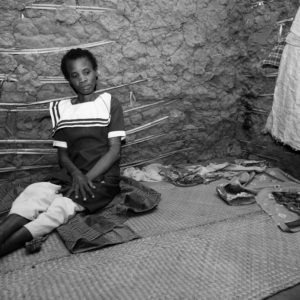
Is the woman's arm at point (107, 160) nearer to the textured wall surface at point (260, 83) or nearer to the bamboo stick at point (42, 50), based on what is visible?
the bamboo stick at point (42, 50)

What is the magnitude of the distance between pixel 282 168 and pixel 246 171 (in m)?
0.33

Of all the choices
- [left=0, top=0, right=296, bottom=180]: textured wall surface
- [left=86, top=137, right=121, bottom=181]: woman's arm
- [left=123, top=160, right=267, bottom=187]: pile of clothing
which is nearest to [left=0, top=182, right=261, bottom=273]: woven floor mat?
[left=123, top=160, right=267, bottom=187]: pile of clothing

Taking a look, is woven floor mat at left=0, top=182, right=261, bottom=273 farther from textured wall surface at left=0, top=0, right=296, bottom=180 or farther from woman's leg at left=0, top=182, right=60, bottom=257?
textured wall surface at left=0, top=0, right=296, bottom=180

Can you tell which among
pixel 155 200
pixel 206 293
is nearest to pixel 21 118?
pixel 155 200

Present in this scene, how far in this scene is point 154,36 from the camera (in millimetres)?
2477

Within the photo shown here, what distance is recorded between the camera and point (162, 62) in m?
2.55

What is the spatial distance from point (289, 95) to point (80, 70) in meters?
1.41

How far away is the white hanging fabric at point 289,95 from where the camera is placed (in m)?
2.20

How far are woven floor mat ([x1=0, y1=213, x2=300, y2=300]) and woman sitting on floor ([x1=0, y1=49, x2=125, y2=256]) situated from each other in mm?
392

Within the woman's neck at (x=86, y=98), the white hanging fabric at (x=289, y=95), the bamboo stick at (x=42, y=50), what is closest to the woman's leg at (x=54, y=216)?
the woman's neck at (x=86, y=98)

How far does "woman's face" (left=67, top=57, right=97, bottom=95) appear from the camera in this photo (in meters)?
1.92

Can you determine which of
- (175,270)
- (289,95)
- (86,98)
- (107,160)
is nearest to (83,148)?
(107,160)

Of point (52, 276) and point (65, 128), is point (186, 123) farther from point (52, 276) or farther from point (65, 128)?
point (52, 276)

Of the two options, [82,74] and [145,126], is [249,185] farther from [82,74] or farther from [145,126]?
[82,74]
